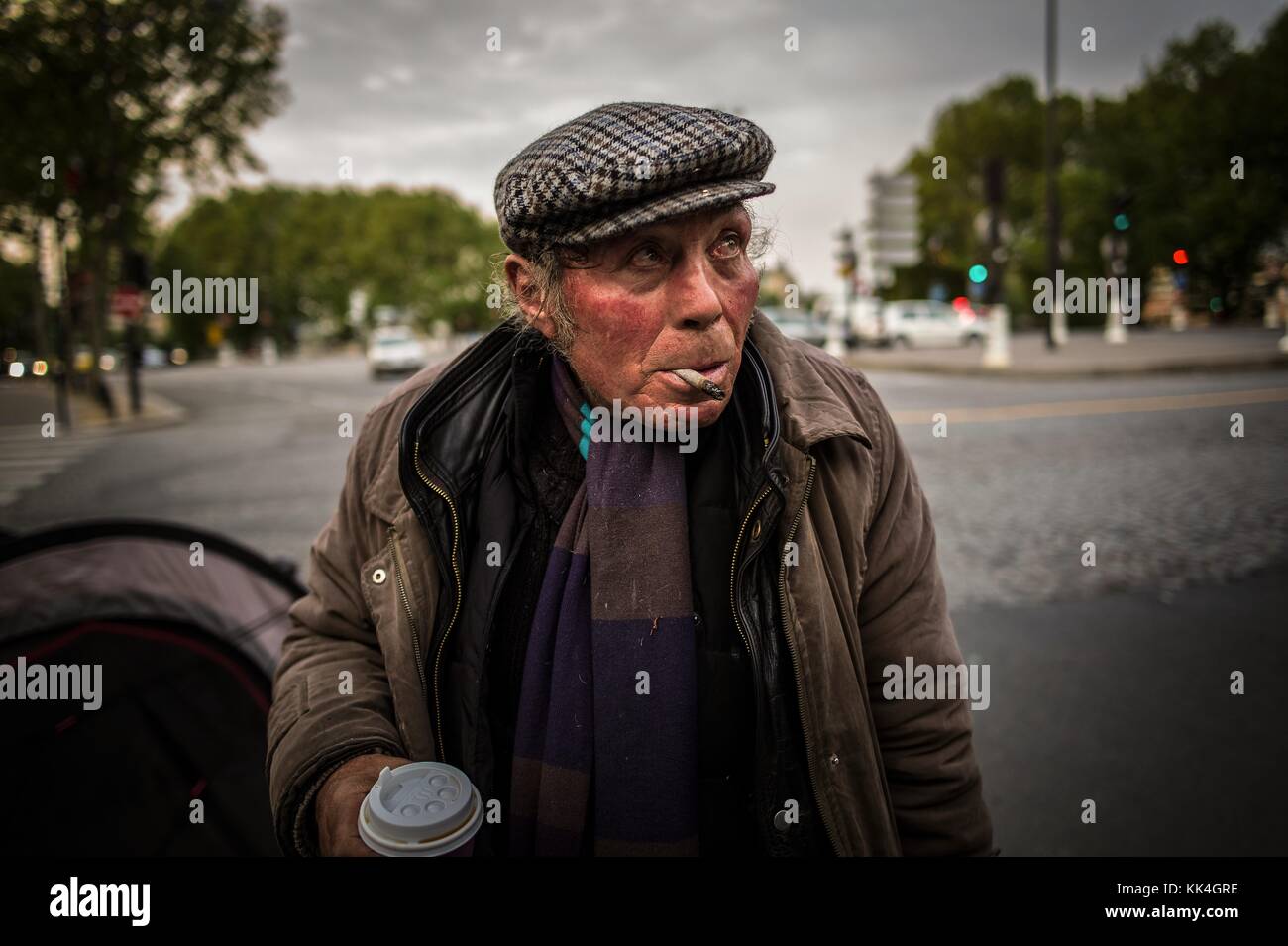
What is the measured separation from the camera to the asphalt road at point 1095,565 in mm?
2684

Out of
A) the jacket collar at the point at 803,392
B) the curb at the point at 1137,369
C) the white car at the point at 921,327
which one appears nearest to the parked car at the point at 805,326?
the white car at the point at 921,327

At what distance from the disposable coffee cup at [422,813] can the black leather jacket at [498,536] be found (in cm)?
31

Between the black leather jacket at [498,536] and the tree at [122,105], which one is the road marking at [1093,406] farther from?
the tree at [122,105]

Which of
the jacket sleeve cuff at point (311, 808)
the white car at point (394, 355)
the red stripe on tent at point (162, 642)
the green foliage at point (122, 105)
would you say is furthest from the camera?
the white car at point (394, 355)

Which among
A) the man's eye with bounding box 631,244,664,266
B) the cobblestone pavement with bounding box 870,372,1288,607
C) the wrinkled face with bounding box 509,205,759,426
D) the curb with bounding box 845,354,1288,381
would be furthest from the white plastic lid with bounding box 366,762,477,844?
the curb with bounding box 845,354,1288,381

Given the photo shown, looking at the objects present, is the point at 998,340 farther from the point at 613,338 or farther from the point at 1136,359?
A: the point at 613,338

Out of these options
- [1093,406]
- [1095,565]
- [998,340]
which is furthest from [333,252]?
[1095,565]

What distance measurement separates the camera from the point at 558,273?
57.7 inches

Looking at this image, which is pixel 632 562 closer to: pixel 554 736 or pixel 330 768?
pixel 554 736

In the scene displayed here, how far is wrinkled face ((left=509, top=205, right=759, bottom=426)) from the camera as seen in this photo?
138cm

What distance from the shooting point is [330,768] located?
1408 mm
